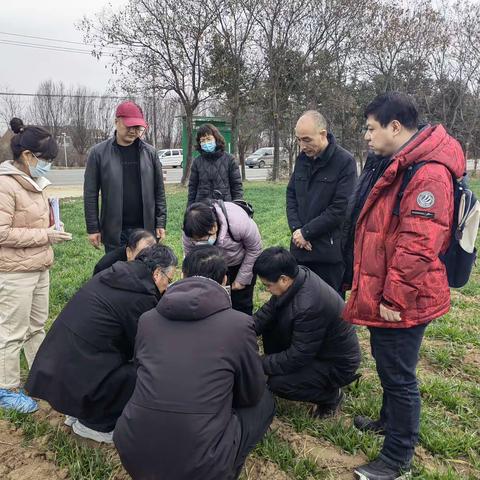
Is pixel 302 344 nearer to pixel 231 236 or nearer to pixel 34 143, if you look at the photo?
pixel 231 236

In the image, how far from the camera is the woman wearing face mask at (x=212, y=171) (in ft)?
14.9

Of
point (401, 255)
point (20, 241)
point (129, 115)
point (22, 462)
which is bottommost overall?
point (22, 462)

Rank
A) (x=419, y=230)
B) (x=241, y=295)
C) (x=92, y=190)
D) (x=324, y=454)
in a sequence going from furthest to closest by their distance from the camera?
1. (x=92, y=190)
2. (x=241, y=295)
3. (x=324, y=454)
4. (x=419, y=230)

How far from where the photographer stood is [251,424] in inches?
90.9

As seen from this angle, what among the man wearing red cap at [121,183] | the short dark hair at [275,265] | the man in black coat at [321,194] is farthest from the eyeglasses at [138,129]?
the short dark hair at [275,265]

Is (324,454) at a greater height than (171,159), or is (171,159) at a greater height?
(171,159)

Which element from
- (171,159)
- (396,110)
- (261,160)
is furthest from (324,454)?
(171,159)

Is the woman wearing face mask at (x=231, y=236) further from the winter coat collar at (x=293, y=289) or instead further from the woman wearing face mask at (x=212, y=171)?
the woman wearing face mask at (x=212, y=171)

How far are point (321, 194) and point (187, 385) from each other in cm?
202

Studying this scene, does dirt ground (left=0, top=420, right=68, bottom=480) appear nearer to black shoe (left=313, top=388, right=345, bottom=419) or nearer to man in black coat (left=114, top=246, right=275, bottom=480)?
man in black coat (left=114, top=246, right=275, bottom=480)

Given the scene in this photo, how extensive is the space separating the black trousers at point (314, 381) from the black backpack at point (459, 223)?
96 centimetres

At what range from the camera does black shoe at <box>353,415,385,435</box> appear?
282 cm

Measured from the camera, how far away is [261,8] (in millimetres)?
19344

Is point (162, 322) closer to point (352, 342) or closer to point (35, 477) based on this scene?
point (35, 477)
